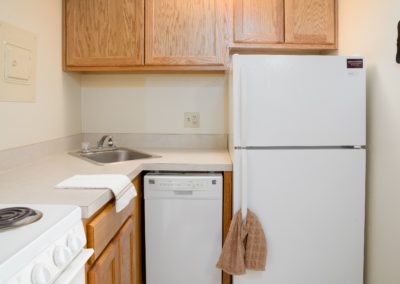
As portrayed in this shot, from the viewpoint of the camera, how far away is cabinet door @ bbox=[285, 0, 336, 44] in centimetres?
196

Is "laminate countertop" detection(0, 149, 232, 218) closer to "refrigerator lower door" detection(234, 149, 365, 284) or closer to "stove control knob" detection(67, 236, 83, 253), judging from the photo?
"stove control knob" detection(67, 236, 83, 253)

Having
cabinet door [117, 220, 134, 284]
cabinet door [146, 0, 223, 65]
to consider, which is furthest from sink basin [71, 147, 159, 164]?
cabinet door [146, 0, 223, 65]

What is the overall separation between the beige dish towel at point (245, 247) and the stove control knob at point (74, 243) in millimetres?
941

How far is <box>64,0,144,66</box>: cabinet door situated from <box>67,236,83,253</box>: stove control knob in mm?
1405

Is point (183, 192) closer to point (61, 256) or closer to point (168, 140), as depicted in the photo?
point (168, 140)

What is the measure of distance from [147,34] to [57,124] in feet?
2.61

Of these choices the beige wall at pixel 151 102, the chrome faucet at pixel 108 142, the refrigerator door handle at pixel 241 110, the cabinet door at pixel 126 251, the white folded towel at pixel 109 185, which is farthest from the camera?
the beige wall at pixel 151 102

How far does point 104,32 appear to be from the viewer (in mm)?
2018

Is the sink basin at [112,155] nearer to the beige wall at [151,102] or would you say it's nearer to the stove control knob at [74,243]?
the beige wall at [151,102]

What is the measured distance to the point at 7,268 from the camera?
55cm

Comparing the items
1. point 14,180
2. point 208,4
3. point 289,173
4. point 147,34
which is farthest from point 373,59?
point 14,180

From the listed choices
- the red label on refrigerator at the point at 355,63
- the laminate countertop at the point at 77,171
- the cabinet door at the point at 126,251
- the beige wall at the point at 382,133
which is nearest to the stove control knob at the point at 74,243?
the laminate countertop at the point at 77,171

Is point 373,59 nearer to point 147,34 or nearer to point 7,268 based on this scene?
point 147,34

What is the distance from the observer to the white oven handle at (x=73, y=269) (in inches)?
28.7
